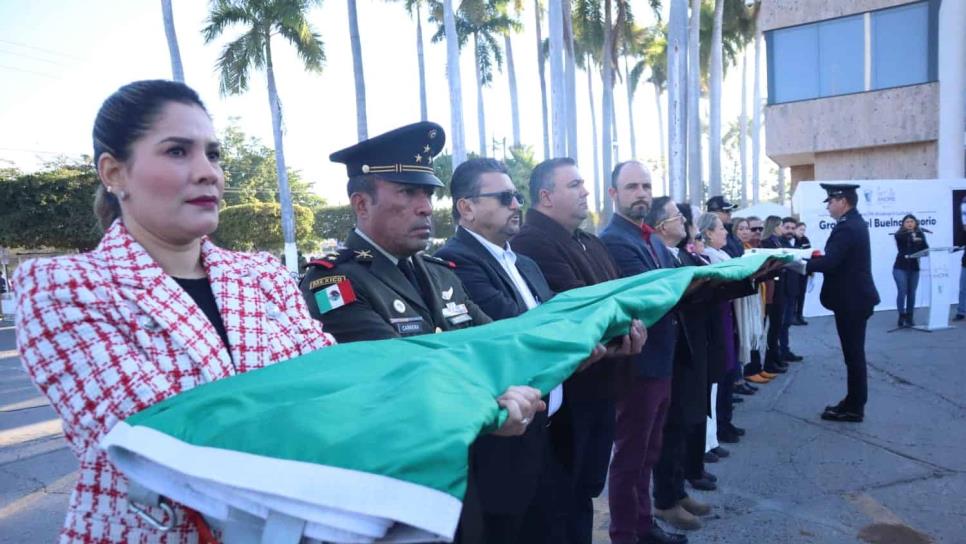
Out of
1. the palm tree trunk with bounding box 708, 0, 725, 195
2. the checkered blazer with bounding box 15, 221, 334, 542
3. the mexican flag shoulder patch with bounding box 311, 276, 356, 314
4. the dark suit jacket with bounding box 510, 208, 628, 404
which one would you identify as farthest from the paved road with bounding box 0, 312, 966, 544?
the palm tree trunk with bounding box 708, 0, 725, 195

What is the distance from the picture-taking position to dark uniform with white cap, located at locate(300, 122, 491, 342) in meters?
2.16

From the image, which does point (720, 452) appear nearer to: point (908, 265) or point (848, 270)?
point (848, 270)

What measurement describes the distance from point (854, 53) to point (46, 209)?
3108 centimetres

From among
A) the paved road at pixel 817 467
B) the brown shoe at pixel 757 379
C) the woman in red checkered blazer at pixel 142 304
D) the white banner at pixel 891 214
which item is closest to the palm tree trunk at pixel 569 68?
the white banner at pixel 891 214

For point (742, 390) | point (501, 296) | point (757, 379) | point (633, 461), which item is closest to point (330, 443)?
point (501, 296)

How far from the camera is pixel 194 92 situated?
163cm

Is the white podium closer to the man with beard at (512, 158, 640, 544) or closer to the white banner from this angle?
the white banner

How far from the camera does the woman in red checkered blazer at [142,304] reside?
4.02 feet

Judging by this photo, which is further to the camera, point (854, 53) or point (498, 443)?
point (854, 53)

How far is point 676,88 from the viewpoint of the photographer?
20.0 meters

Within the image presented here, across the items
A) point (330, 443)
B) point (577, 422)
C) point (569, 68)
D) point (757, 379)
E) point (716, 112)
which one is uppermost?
point (569, 68)

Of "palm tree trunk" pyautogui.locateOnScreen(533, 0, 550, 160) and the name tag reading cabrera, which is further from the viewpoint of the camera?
"palm tree trunk" pyautogui.locateOnScreen(533, 0, 550, 160)

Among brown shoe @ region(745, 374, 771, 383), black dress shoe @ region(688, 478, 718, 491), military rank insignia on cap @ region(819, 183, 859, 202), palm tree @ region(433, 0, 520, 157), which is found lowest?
brown shoe @ region(745, 374, 771, 383)

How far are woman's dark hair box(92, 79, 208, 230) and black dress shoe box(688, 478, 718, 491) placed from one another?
4077 millimetres
